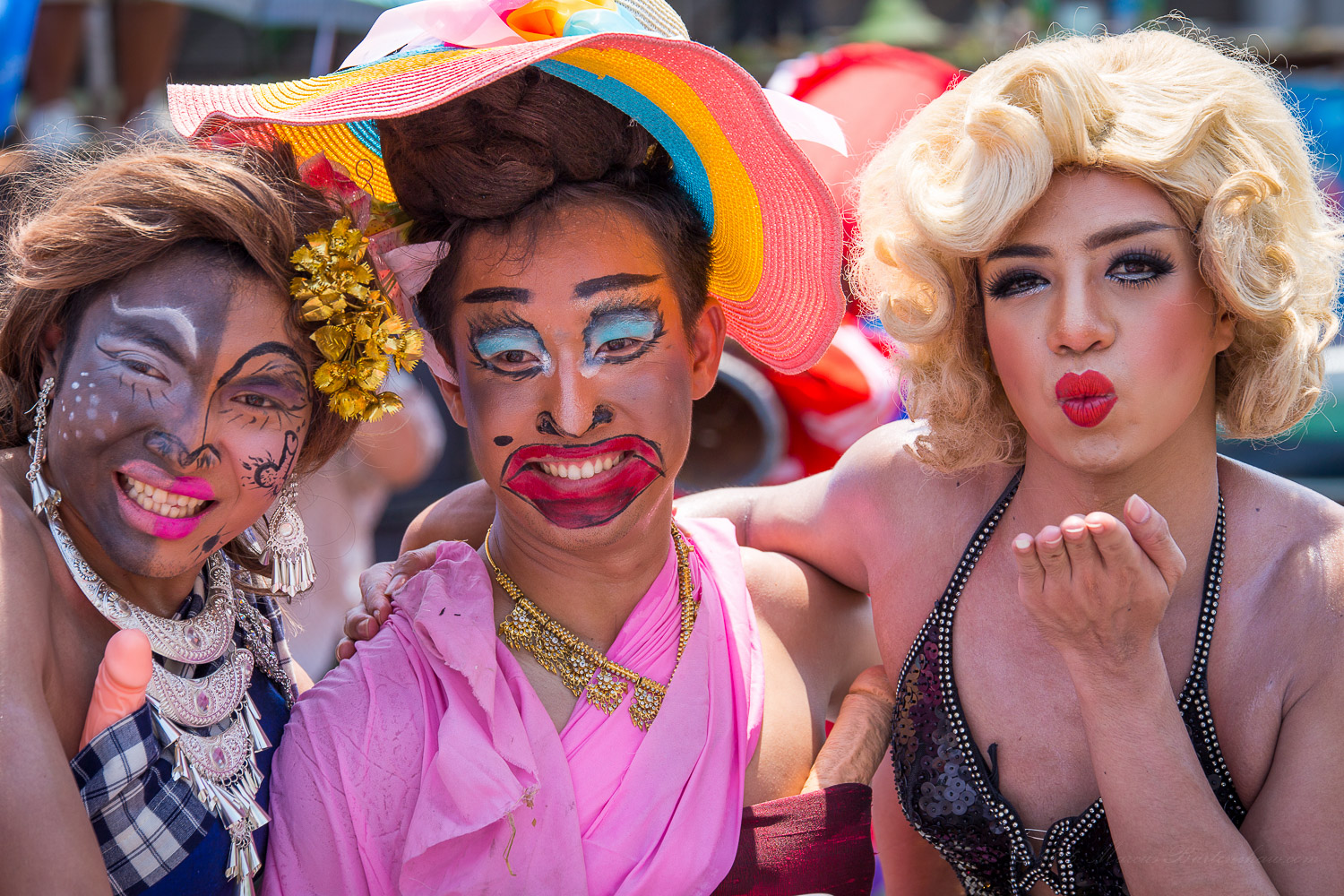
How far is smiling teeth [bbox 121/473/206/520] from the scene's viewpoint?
173 cm

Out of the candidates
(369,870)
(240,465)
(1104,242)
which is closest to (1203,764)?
(1104,242)

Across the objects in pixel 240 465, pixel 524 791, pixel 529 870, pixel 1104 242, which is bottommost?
pixel 529 870

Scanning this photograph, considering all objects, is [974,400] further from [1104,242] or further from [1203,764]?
[1203,764]

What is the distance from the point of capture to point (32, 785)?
150 cm

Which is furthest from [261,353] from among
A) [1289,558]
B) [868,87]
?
[868,87]

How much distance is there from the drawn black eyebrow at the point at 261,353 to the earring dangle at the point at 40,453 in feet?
0.83

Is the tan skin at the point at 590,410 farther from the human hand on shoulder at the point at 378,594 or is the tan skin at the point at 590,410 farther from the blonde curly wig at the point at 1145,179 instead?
the blonde curly wig at the point at 1145,179

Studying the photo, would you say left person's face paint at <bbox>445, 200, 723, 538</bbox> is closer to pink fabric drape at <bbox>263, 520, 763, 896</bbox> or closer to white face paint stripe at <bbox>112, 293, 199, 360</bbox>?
pink fabric drape at <bbox>263, 520, 763, 896</bbox>

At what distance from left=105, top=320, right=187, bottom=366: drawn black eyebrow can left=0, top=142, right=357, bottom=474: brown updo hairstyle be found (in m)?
0.08

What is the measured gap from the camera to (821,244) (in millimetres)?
2217

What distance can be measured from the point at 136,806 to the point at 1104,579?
1.45m

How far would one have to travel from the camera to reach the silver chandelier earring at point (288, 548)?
2.09 m

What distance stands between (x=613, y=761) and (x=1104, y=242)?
118 centimetres

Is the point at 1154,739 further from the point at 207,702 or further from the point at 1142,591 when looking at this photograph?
the point at 207,702
